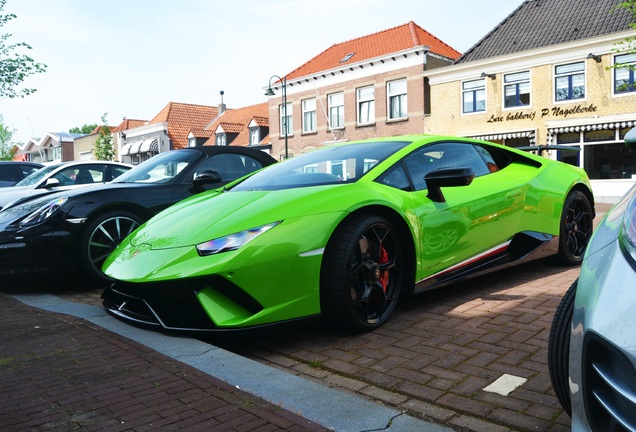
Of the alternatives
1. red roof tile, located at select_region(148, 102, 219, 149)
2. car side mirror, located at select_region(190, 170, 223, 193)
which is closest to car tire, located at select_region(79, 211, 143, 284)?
car side mirror, located at select_region(190, 170, 223, 193)

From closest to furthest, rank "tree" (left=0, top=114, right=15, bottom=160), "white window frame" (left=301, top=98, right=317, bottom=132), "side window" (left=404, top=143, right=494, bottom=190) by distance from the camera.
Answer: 1. "side window" (left=404, top=143, right=494, bottom=190)
2. "white window frame" (left=301, top=98, right=317, bottom=132)
3. "tree" (left=0, top=114, right=15, bottom=160)

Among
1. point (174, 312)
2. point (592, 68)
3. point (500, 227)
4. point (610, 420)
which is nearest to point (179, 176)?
point (174, 312)

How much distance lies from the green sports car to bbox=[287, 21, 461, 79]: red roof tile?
23324 millimetres

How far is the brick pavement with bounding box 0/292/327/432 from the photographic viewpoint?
7.42 feet

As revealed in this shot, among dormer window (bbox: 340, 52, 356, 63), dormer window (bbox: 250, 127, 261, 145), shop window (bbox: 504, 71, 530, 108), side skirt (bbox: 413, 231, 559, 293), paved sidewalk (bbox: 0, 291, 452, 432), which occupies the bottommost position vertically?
paved sidewalk (bbox: 0, 291, 452, 432)

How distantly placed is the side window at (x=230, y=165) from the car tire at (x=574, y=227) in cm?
320

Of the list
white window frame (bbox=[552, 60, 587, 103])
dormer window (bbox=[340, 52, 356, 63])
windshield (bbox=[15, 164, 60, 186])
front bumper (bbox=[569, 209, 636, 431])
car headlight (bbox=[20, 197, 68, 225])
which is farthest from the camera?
dormer window (bbox=[340, 52, 356, 63])

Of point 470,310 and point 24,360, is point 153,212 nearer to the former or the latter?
point 24,360

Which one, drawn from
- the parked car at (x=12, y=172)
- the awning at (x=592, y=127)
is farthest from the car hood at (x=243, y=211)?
the awning at (x=592, y=127)

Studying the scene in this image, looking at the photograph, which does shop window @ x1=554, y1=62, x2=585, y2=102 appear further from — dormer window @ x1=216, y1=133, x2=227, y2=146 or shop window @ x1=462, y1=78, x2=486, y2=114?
dormer window @ x1=216, y1=133, x2=227, y2=146

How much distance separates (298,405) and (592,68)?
866 inches

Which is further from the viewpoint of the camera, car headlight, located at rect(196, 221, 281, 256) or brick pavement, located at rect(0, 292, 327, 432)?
car headlight, located at rect(196, 221, 281, 256)

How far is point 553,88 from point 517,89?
153cm

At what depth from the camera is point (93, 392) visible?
260 centimetres
